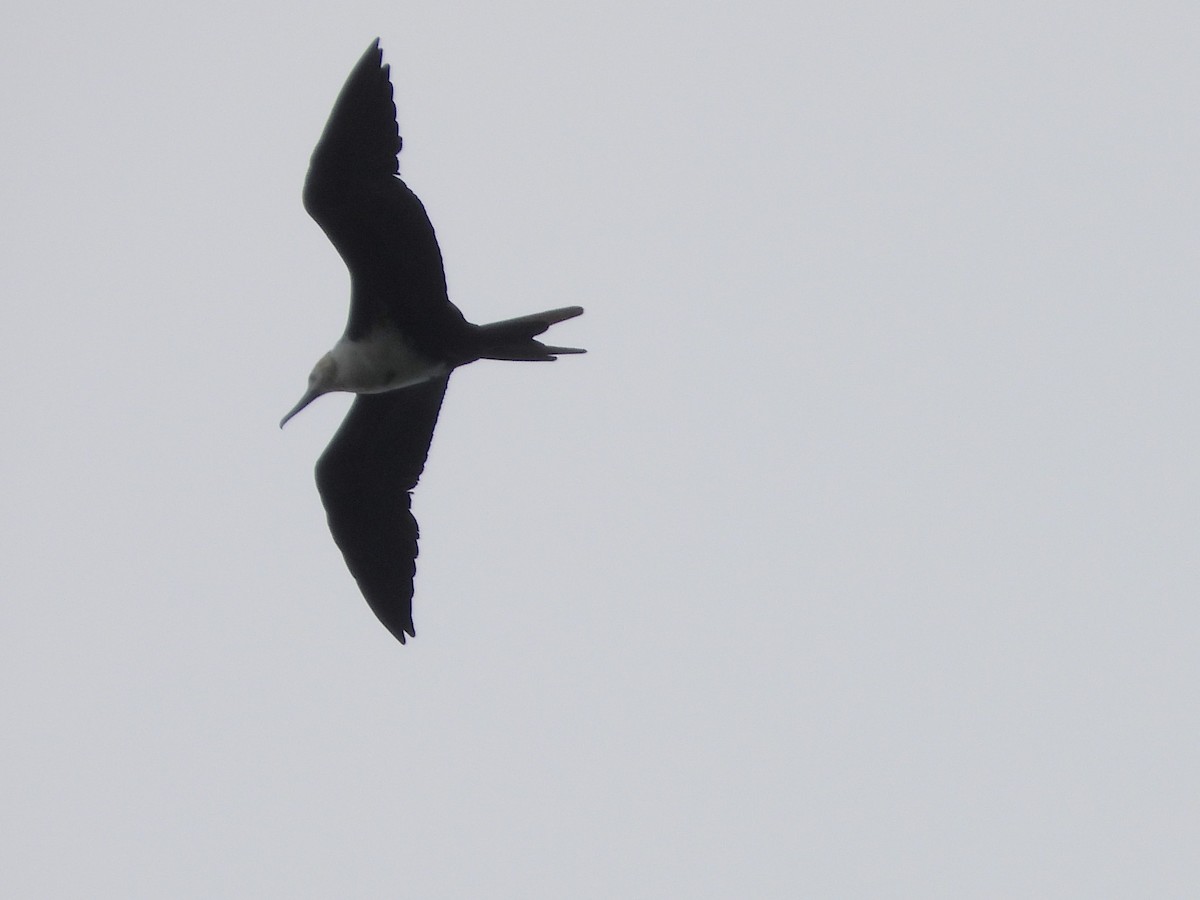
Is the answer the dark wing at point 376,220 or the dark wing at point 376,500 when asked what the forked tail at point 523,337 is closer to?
the dark wing at point 376,220

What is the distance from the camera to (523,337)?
963 cm

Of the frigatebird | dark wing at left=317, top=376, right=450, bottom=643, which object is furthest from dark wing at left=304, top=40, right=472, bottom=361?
dark wing at left=317, top=376, right=450, bottom=643

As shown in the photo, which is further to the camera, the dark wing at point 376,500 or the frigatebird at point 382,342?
the dark wing at point 376,500

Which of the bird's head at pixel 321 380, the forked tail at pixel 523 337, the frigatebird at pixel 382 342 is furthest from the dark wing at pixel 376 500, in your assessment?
the forked tail at pixel 523 337

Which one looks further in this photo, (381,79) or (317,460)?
(317,460)

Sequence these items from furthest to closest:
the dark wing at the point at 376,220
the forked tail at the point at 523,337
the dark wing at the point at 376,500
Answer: the dark wing at the point at 376,500 → the forked tail at the point at 523,337 → the dark wing at the point at 376,220

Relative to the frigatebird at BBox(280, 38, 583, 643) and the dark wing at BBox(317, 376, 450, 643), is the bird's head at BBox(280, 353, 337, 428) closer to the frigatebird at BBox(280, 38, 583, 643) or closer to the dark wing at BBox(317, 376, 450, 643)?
the frigatebird at BBox(280, 38, 583, 643)

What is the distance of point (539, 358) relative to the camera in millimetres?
9656

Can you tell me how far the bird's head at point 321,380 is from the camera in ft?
32.9

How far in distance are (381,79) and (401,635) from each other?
11.1 ft

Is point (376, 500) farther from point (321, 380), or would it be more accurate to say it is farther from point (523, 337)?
point (523, 337)

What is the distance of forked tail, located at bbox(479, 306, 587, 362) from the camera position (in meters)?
9.51

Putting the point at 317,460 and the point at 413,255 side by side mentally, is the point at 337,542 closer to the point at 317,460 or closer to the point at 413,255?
the point at 317,460

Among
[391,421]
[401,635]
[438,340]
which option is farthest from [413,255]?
[401,635]
